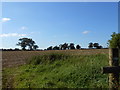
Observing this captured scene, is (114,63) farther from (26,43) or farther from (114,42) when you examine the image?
(26,43)

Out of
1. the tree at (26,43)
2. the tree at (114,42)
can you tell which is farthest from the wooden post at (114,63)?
the tree at (26,43)

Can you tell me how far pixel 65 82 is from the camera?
7504mm

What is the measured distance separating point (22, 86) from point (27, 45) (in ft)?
276

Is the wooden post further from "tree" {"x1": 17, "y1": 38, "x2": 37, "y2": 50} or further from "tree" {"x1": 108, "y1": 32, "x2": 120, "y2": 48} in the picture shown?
"tree" {"x1": 17, "y1": 38, "x2": 37, "y2": 50}

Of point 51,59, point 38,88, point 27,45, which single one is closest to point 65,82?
point 38,88

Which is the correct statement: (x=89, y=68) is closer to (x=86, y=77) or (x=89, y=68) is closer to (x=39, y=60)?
(x=86, y=77)

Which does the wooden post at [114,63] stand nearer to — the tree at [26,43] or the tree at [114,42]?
the tree at [114,42]

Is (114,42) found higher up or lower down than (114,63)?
higher up

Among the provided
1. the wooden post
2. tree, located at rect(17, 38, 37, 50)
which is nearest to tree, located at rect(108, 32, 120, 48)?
the wooden post

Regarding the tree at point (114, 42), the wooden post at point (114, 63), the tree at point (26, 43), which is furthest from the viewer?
the tree at point (26, 43)

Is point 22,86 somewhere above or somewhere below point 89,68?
below

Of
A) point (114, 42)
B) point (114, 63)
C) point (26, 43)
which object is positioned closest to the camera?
point (114, 63)

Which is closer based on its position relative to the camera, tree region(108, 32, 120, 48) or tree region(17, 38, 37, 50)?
tree region(108, 32, 120, 48)

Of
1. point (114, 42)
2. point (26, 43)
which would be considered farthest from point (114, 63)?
point (26, 43)
